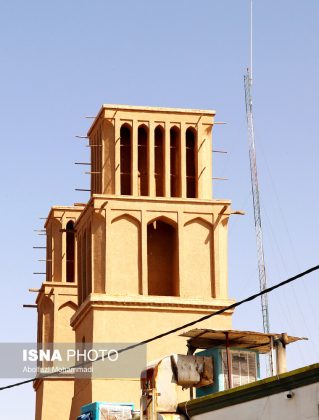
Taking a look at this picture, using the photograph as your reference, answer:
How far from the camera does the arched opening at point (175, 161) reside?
46594mm

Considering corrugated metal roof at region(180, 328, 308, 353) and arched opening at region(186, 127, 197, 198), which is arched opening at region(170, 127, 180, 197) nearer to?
arched opening at region(186, 127, 197, 198)

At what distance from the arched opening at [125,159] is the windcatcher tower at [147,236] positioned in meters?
0.03

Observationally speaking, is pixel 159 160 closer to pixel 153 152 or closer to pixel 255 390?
pixel 153 152

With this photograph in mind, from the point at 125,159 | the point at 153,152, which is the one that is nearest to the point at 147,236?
the point at 125,159

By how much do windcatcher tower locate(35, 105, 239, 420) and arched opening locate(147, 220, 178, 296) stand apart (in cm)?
3

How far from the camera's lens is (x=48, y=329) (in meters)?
58.2

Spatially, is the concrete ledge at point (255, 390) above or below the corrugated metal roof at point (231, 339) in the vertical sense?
below

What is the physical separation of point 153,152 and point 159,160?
87 centimetres

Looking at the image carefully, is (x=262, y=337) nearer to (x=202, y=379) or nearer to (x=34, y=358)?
(x=202, y=379)

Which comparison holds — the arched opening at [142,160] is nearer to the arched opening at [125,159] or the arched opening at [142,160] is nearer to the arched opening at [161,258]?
the arched opening at [125,159]

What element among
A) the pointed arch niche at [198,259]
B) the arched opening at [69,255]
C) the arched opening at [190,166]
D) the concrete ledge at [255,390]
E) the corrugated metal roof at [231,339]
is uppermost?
the arched opening at [69,255]

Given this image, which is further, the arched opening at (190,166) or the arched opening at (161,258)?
the arched opening at (190,166)

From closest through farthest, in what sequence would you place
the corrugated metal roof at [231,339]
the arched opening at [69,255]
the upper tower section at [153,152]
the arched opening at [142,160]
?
the corrugated metal roof at [231,339], the upper tower section at [153,152], the arched opening at [142,160], the arched opening at [69,255]

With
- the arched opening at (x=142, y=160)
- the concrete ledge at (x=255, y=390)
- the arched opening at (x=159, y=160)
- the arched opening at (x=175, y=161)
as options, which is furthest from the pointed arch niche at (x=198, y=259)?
the concrete ledge at (x=255, y=390)
